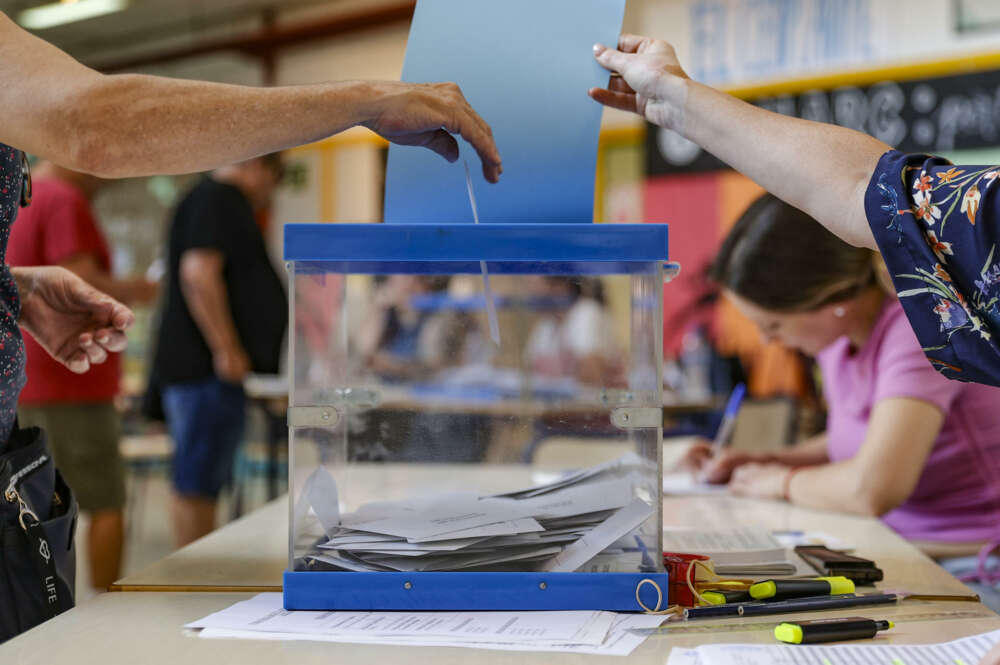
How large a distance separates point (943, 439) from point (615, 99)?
93 centimetres

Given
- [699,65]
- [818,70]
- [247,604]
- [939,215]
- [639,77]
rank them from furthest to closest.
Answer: [699,65] → [818,70] → [639,77] → [247,604] → [939,215]

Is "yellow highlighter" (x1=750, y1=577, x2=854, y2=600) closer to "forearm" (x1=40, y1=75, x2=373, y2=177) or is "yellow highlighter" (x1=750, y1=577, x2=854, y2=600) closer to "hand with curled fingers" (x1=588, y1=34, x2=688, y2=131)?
"hand with curled fingers" (x1=588, y1=34, x2=688, y2=131)

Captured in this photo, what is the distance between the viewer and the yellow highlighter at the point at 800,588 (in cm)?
93

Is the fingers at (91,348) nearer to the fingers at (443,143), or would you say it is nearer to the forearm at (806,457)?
the fingers at (443,143)

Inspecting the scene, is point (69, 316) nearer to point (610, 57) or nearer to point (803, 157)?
point (610, 57)

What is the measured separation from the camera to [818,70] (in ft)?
16.8

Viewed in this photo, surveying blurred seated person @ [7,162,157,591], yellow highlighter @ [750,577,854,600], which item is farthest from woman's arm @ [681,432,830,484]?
blurred seated person @ [7,162,157,591]

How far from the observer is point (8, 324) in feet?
3.23

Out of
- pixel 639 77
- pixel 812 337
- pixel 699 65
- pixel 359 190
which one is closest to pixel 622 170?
pixel 699 65

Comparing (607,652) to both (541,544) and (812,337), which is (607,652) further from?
(812,337)

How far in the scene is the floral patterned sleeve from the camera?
0.75 metres

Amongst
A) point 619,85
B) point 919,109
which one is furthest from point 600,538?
point 919,109

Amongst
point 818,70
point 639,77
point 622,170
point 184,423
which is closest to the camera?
point 639,77

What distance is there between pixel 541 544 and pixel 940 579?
0.51 m
